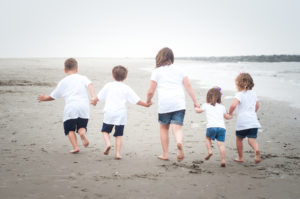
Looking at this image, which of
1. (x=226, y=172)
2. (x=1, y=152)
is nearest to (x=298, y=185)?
(x=226, y=172)

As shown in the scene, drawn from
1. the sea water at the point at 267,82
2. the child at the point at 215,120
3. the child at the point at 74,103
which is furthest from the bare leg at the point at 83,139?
the sea water at the point at 267,82

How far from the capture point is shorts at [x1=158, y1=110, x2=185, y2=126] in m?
4.68

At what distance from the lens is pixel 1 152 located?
4.80 metres

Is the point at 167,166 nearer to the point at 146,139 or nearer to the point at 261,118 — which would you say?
the point at 146,139

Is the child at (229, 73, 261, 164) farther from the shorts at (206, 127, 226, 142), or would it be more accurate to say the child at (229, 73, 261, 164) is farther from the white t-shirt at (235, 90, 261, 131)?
the shorts at (206, 127, 226, 142)

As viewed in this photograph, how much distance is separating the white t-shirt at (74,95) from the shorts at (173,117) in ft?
4.53

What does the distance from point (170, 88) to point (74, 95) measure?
1688mm

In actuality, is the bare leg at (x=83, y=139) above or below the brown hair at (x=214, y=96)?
below

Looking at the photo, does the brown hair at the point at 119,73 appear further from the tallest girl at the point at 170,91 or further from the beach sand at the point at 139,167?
the beach sand at the point at 139,167

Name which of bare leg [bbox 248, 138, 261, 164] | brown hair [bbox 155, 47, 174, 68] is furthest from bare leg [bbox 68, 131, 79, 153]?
bare leg [bbox 248, 138, 261, 164]

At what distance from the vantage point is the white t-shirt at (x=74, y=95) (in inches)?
199

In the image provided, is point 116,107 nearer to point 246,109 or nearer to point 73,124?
point 73,124

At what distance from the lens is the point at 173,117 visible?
4730mm

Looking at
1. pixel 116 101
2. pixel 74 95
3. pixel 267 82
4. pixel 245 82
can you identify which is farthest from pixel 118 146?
pixel 267 82
